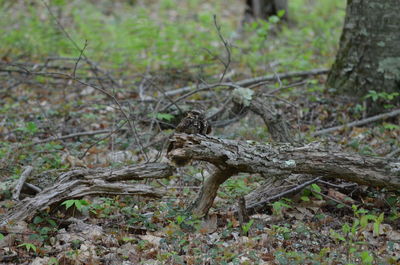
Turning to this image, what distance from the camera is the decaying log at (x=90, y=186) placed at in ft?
12.8

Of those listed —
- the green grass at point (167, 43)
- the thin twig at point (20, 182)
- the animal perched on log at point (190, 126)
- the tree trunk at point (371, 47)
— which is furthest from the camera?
the green grass at point (167, 43)

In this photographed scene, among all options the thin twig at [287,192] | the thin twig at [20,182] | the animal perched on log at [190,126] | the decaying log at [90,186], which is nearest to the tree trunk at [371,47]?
the thin twig at [287,192]

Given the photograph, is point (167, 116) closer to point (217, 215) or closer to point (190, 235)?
point (217, 215)

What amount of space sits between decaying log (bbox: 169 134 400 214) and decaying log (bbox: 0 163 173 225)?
435 mm

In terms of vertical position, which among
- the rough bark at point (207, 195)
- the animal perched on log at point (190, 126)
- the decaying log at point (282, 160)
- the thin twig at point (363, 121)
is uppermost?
the animal perched on log at point (190, 126)

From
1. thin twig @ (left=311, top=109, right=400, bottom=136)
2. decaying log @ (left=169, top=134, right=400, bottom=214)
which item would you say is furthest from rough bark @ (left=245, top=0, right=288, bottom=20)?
decaying log @ (left=169, top=134, right=400, bottom=214)

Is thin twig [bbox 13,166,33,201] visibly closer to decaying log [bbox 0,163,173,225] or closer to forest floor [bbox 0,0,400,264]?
forest floor [bbox 0,0,400,264]

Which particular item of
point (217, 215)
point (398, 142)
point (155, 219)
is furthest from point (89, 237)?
point (398, 142)

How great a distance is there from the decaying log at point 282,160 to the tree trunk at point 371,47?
2.70m

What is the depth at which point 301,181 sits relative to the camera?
448cm

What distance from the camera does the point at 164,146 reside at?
527 cm

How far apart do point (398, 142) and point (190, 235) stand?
2.91m

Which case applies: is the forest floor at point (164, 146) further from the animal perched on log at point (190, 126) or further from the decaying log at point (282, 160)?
the animal perched on log at point (190, 126)

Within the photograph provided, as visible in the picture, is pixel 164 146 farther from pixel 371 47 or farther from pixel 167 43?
pixel 167 43
